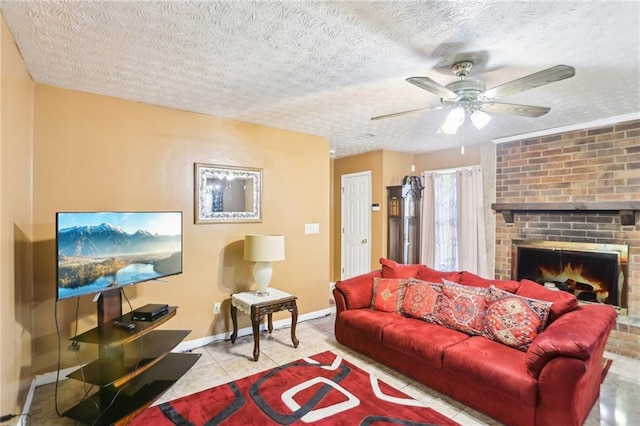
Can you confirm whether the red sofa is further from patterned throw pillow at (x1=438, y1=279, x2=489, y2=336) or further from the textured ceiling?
the textured ceiling

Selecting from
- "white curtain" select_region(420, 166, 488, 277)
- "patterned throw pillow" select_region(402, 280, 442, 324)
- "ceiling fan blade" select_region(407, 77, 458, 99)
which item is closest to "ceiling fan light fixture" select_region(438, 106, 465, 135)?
"ceiling fan blade" select_region(407, 77, 458, 99)

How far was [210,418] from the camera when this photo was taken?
216cm

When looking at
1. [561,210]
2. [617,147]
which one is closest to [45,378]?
[561,210]

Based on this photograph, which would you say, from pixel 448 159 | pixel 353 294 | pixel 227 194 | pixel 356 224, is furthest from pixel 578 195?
pixel 227 194

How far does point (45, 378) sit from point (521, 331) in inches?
148

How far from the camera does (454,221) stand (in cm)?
480

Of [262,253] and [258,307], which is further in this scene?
[262,253]

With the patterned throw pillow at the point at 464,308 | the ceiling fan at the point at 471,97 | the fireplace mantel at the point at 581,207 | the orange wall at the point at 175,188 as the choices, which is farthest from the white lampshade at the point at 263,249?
the fireplace mantel at the point at 581,207

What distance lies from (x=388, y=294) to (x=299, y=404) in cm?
139

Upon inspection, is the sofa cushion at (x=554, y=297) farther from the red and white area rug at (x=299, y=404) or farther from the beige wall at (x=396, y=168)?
the beige wall at (x=396, y=168)

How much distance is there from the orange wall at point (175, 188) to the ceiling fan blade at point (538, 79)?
8.13 ft

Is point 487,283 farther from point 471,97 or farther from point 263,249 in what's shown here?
point 263,249

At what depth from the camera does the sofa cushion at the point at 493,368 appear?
78.6 inches

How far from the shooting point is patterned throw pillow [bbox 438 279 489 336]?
103 inches
